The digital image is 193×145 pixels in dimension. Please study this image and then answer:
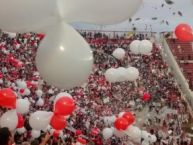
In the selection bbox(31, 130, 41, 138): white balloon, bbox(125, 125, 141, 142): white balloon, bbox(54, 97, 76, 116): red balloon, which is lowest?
bbox(125, 125, 141, 142): white balloon

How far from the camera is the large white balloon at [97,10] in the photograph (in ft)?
11.3

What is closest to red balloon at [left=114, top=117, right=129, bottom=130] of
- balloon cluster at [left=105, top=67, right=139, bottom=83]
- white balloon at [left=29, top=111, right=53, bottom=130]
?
balloon cluster at [left=105, top=67, right=139, bottom=83]

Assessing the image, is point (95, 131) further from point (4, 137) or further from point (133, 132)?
→ point (4, 137)

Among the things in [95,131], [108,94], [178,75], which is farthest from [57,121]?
[178,75]

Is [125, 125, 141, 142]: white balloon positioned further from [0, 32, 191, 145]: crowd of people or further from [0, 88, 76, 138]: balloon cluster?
[0, 88, 76, 138]: balloon cluster

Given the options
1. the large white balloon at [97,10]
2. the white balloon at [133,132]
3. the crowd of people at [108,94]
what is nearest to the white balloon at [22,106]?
the white balloon at [133,132]

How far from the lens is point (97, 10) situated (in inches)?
137

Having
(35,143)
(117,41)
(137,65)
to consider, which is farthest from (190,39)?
(117,41)

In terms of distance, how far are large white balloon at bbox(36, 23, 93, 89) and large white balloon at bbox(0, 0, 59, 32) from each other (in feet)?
0.60

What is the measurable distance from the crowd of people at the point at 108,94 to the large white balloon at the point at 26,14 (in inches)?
211

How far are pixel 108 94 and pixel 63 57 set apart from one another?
37.9 ft

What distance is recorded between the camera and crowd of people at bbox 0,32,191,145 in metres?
10.5

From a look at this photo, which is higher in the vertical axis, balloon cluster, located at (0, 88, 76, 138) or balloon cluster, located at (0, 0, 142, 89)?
balloon cluster, located at (0, 0, 142, 89)

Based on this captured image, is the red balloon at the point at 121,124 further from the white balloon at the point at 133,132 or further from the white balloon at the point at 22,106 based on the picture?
the white balloon at the point at 22,106
